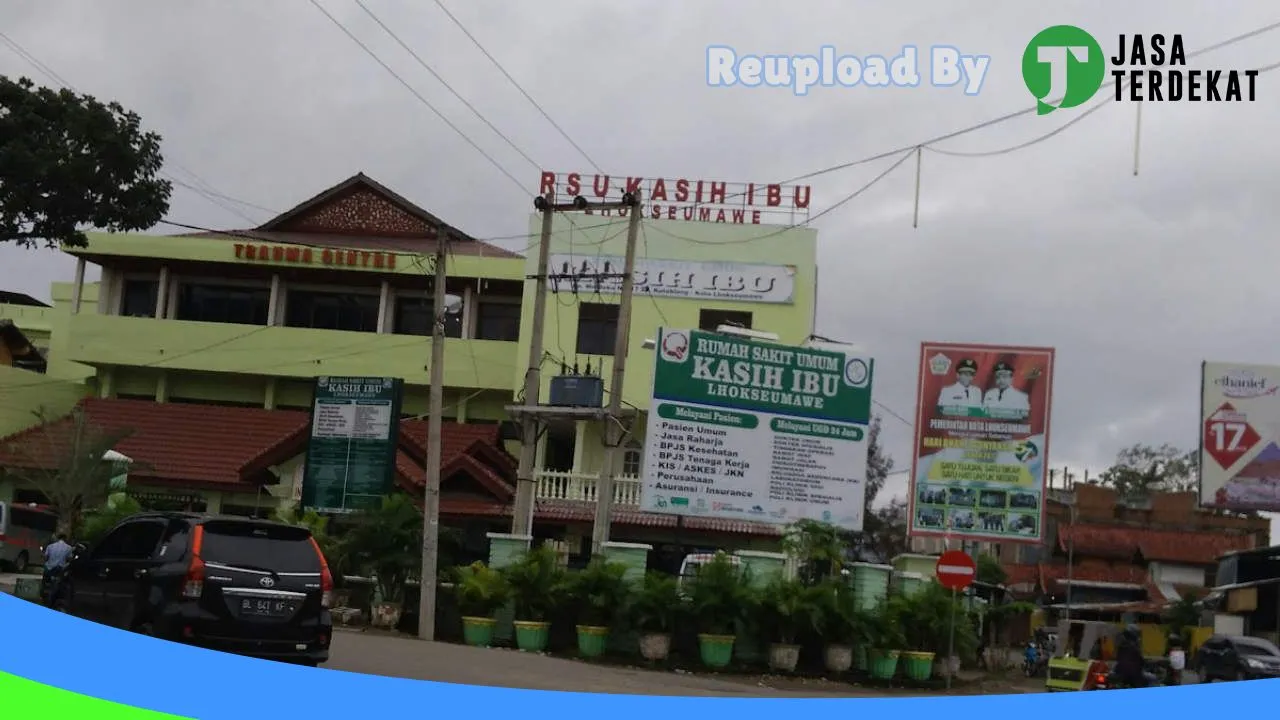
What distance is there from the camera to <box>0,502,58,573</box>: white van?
30906 millimetres

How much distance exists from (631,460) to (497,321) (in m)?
5.44

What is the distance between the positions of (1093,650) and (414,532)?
14650 mm

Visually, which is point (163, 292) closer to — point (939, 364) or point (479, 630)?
point (479, 630)

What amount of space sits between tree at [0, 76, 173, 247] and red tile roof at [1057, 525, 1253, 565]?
35370mm

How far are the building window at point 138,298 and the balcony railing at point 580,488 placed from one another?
13.2 meters

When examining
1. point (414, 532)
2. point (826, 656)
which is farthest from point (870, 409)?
point (414, 532)

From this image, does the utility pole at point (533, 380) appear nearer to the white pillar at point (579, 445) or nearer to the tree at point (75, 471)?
the tree at point (75, 471)

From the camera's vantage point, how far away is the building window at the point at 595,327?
3409 centimetres

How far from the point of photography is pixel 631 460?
35031mm

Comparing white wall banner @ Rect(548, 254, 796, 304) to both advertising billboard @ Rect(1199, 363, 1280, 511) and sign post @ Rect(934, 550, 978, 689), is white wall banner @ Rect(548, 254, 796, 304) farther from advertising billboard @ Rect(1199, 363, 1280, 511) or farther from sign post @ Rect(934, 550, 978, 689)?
sign post @ Rect(934, 550, 978, 689)

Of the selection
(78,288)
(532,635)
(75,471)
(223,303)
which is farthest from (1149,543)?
(75,471)

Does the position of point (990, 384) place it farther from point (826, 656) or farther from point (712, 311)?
point (826, 656)

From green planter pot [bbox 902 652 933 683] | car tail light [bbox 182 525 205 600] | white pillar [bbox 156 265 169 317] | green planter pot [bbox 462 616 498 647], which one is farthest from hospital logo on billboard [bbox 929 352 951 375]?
white pillar [bbox 156 265 169 317]

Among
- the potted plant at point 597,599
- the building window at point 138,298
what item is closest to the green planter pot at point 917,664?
the potted plant at point 597,599
